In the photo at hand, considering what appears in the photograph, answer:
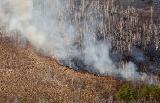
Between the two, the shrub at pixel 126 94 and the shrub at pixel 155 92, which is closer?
the shrub at pixel 126 94

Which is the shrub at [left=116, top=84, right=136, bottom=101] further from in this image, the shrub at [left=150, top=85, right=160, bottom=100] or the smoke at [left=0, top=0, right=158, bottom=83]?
the smoke at [left=0, top=0, right=158, bottom=83]

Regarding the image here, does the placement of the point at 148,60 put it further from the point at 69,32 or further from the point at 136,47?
the point at 69,32

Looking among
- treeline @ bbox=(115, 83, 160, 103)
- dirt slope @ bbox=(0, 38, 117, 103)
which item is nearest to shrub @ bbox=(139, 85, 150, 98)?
treeline @ bbox=(115, 83, 160, 103)

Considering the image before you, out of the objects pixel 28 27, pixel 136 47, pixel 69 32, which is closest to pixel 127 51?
pixel 136 47

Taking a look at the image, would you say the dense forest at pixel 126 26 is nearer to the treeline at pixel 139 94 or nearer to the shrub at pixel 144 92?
the shrub at pixel 144 92

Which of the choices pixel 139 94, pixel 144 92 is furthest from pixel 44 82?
pixel 144 92

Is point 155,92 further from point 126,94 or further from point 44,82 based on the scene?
point 44,82

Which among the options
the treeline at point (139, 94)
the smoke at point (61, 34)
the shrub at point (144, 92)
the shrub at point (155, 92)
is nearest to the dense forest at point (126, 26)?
the smoke at point (61, 34)
